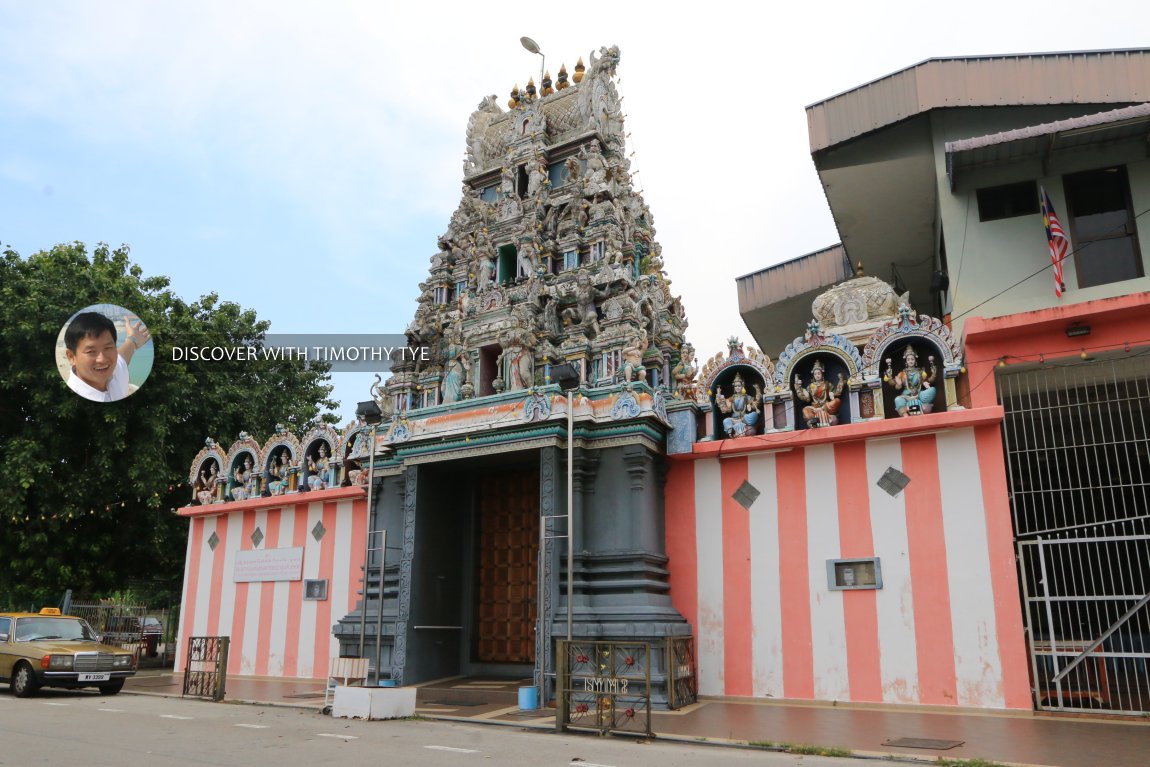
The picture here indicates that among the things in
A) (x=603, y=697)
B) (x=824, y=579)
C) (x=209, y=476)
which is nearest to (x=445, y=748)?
(x=603, y=697)

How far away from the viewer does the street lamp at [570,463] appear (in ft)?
38.6

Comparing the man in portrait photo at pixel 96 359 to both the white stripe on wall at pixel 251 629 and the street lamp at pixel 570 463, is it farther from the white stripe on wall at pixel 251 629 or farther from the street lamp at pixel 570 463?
the street lamp at pixel 570 463

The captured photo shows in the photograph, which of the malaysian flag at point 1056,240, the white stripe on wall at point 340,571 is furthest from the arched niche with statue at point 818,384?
the white stripe on wall at point 340,571

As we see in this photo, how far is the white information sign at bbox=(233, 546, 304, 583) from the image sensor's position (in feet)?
55.5

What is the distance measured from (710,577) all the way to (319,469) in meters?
8.52

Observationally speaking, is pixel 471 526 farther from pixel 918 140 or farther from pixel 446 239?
pixel 918 140

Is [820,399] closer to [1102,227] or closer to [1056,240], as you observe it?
[1056,240]

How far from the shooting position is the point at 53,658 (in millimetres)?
12891

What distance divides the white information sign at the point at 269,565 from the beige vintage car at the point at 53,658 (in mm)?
3519

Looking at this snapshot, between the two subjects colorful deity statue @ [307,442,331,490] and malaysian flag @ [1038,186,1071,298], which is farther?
colorful deity statue @ [307,442,331,490]

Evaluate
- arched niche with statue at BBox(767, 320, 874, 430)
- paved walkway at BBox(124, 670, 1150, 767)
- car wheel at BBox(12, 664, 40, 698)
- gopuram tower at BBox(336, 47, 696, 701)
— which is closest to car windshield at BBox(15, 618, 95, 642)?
car wheel at BBox(12, 664, 40, 698)

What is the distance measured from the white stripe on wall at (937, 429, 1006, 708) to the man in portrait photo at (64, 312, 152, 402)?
18.1 metres

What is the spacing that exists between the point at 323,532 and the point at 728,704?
8849mm

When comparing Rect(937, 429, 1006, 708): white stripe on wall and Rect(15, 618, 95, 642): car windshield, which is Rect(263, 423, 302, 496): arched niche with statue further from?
Rect(937, 429, 1006, 708): white stripe on wall
